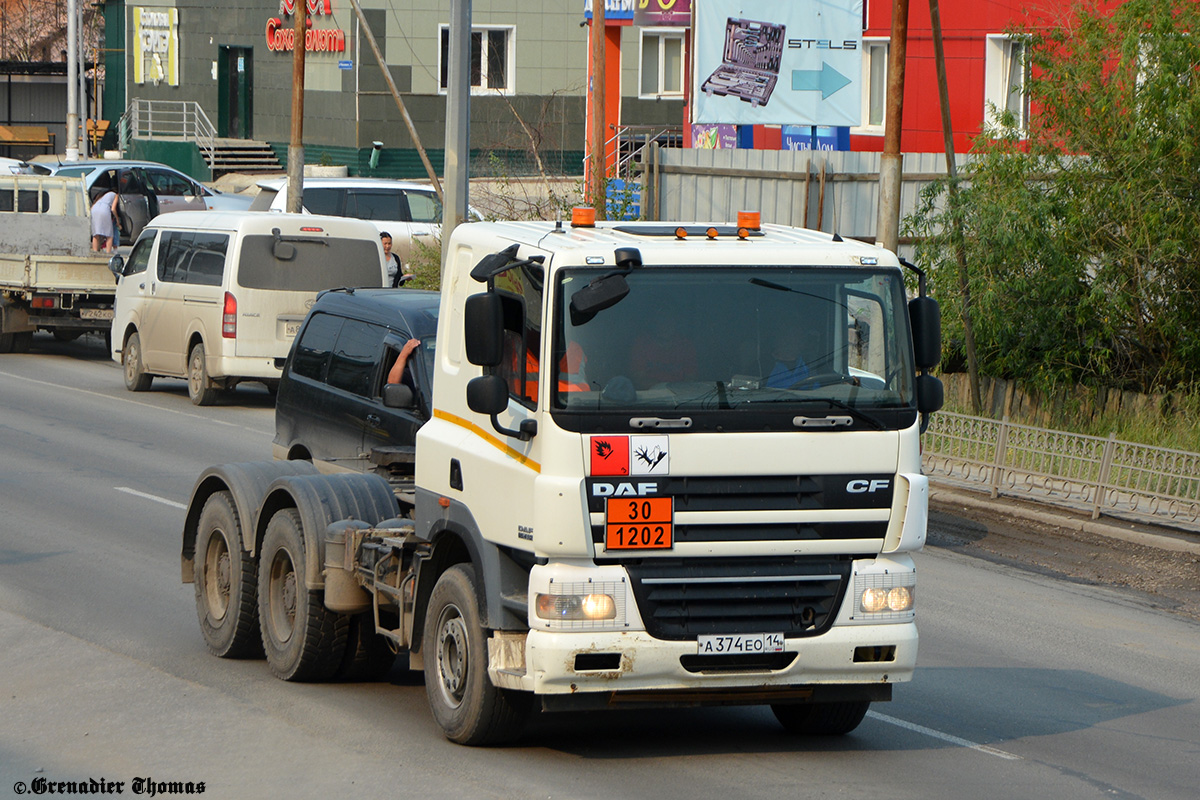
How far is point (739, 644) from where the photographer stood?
6859 mm

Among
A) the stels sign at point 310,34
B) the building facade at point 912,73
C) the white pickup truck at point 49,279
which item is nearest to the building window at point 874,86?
the building facade at point 912,73

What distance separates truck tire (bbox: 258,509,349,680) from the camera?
844 cm

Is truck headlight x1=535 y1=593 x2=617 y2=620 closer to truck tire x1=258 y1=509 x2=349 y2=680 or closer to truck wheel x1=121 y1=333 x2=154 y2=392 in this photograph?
truck tire x1=258 y1=509 x2=349 y2=680

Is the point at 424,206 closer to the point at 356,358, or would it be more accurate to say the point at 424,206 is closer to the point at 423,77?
the point at 423,77

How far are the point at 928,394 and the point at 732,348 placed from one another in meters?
0.98

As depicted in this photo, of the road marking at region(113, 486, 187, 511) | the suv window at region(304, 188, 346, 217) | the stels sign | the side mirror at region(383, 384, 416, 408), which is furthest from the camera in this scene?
the stels sign

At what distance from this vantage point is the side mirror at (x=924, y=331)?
734cm

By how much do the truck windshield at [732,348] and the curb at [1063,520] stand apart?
7.40 meters

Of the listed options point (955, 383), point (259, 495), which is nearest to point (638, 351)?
point (259, 495)

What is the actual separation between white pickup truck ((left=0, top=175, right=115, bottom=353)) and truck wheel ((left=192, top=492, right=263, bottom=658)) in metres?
16.3

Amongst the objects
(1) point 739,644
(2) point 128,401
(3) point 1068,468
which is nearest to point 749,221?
(1) point 739,644

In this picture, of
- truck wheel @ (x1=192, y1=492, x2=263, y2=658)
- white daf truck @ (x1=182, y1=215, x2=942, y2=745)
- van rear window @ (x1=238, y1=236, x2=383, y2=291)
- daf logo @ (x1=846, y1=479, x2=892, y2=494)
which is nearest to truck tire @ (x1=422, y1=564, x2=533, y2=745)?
white daf truck @ (x1=182, y1=215, x2=942, y2=745)

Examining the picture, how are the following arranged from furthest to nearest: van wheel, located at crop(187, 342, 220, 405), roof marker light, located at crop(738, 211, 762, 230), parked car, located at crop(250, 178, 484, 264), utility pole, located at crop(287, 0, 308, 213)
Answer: parked car, located at crop(250, 178, 484, 264) < utility pole, located at crop(287, 0, 308, 213) < van wheel, located at crop(187, 342, 220, 405) < roof marker light, located at crop(738, 211, 762, 230)

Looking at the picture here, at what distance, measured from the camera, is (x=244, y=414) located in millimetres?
20344
